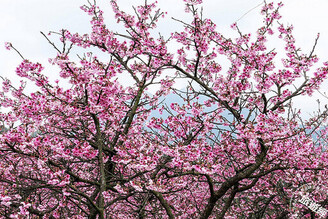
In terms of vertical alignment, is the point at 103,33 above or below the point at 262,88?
above

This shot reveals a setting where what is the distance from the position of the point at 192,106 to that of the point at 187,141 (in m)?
0.99

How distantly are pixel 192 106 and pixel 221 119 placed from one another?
48.1 inches

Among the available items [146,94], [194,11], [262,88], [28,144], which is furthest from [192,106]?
[28,144]

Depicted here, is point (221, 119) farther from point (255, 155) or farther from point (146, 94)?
point (146, 94)

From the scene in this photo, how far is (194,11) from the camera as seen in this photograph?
21.8 feet

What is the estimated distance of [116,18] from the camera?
846 centimetres

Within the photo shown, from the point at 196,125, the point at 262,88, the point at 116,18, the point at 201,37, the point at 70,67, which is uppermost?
the point at 116,18

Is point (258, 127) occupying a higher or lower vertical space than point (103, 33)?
lower

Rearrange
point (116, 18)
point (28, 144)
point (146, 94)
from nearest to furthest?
1. point (28, 144)
2. point (116, 18)
3. point (146, 94)

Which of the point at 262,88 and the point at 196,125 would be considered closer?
the point at 262,88

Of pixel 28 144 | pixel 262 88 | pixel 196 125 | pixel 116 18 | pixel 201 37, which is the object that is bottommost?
pixel 28 144

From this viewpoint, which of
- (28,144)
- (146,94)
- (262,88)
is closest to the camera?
(28,144)

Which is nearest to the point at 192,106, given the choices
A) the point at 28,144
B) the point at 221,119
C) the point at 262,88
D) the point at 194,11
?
the point at 221,119

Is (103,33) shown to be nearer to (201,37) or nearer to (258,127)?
(201,37)
